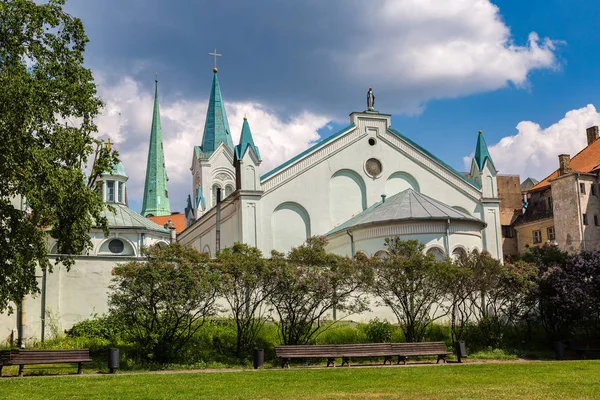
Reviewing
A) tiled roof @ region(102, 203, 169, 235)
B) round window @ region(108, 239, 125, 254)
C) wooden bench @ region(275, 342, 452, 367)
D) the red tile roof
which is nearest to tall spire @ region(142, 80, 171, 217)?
the red tile roof

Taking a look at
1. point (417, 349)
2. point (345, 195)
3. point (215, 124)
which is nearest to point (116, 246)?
point (345, 195)

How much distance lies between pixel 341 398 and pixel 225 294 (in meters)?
11.5

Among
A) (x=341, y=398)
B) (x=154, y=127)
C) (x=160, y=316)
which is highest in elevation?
(x=154, y=127)

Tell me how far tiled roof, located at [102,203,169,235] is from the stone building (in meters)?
30.4

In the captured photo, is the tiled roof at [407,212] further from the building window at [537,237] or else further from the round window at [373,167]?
the building window at [537,237]

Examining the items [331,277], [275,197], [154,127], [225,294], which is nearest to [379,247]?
[275,197]

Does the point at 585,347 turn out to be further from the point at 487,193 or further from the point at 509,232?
the point at 509,232

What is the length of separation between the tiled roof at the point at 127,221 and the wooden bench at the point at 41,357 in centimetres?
3552

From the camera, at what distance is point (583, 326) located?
30.2 meters

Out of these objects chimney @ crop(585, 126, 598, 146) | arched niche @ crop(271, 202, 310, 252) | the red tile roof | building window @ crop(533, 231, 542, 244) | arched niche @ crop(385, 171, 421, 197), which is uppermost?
chimney @ crop(585, 126, 598, 146)

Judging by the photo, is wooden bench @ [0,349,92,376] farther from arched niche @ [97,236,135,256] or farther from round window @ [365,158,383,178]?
arched niche @ [97,236,135,256]

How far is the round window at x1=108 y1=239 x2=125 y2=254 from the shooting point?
5672 centimetres

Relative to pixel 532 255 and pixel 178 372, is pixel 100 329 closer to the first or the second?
pixel 178 372

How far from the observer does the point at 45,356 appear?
68.7ft
